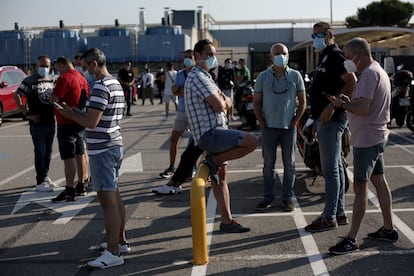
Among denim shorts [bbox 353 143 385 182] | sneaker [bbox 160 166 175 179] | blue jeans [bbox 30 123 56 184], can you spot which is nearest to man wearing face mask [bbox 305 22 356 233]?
denim shorts [bbox 353 143 385 182]

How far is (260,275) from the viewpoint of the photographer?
15.0 feet

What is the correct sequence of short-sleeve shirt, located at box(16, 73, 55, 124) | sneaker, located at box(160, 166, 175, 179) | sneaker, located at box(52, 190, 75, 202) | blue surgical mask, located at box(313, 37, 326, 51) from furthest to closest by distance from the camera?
sneaker, located at box(160, 166, 175, 179), short-sleeve shirt, located at box(16, 73, 55, 124), sneaker, located at box(52, 190, 75, 202), blue surgical mask, located at box(313, 37, 326, 51)

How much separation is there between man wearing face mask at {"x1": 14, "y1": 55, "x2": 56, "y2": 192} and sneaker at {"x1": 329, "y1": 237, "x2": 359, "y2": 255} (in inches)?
175

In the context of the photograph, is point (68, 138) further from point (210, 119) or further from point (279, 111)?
point (279, 111)

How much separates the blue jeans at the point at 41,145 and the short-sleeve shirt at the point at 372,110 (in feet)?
15.0

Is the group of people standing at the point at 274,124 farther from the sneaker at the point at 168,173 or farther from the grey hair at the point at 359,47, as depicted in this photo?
the sneaker at the point at 168,173

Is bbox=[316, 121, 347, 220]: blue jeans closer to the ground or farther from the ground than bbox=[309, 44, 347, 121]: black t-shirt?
closer to the ground

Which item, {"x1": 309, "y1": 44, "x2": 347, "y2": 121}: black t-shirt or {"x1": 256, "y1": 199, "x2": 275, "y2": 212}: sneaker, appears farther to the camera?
{"x1": 256, "y1": 199, "x2": 275, "y2": 212}: sneaker

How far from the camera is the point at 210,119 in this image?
5.28 meters

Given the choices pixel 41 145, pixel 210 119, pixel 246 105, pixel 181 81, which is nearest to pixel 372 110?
pixel 210 119

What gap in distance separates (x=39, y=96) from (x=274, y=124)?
3.43m

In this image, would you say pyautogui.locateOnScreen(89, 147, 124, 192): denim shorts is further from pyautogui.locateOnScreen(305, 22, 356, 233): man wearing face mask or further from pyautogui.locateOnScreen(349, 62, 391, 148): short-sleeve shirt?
pyautogui.locateOnScreen(349, 62, 391, 148): short-sleeve shirt

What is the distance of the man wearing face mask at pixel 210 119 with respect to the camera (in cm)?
511

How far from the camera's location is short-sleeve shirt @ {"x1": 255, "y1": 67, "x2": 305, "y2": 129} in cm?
634
